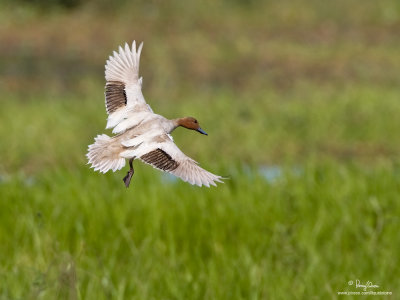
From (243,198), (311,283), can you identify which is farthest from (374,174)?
(311,283)

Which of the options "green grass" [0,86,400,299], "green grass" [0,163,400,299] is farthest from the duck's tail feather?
"green grass" [0,163,400,299]

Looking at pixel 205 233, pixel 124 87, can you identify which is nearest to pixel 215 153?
pixel 205 233

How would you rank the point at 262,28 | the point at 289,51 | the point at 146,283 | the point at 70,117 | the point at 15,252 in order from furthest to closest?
the point at 262,28 < the point at 289,51 < the point at 70,117 < the point at 15,252 < the point at 146,283

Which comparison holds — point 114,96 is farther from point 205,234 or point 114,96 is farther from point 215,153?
point 215,153

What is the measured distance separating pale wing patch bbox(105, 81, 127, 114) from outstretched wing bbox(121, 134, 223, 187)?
0.19 feet

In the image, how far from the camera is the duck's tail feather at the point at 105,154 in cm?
72

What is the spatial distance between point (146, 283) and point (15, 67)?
32.5 ft

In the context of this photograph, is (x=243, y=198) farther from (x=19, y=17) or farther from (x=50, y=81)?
(x=19, y=17)

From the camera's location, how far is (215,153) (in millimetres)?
8000

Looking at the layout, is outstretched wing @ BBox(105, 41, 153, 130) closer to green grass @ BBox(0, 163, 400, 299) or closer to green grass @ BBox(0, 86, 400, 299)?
green grass @ BBox(0, 86, 400, 299)

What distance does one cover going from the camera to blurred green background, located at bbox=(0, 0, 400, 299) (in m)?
3.42

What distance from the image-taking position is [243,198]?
15.1ft

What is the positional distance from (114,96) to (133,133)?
2.8 inches

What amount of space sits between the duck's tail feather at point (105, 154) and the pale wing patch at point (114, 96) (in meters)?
0.03
